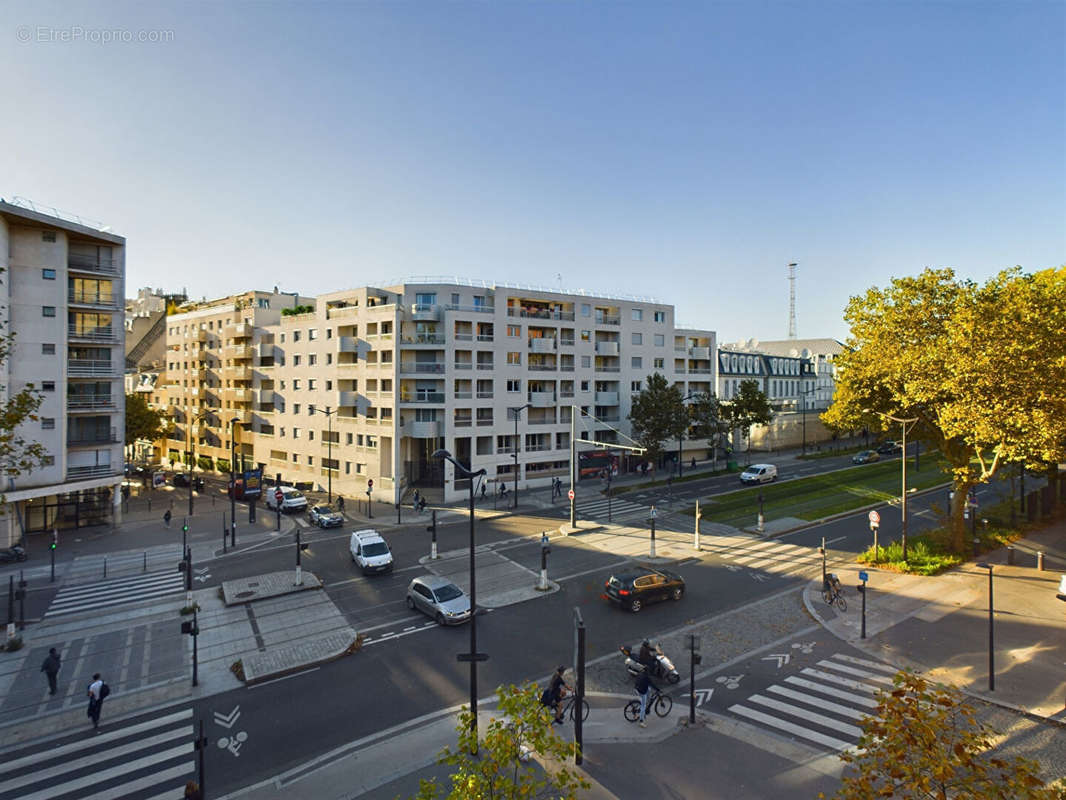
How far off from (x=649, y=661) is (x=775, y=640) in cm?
637

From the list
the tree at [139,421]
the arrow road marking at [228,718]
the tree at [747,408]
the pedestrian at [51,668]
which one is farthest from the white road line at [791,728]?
the tree at [139,421]

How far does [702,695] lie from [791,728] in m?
2.55

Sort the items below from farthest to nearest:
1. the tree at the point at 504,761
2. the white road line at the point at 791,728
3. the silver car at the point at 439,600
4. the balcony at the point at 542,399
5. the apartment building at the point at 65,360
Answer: the balcony at the point at 542,399
the apartment building at the point at 65,360
the silver car at the point at 439,600
the white road line at the point at 791,728
the tree at the point at 504,761

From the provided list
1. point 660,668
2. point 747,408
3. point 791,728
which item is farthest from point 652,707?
point 747,408

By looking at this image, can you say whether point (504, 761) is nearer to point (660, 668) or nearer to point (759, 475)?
point (660, 668)

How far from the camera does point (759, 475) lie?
50.3 metres

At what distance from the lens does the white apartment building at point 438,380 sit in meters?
45.3

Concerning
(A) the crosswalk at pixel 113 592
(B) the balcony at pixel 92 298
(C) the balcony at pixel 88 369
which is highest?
(B) the balcony at pixel 92 298

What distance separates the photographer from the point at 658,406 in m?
50.9

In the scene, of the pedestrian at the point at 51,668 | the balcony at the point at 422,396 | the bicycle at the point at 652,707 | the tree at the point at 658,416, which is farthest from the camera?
the tree at the point at 658,416

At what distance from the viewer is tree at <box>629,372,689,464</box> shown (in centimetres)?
5094

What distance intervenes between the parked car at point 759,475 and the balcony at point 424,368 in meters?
29.1

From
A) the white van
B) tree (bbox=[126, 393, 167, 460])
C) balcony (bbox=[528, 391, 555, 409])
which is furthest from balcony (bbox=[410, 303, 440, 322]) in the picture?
tree (bbox=[126, 393, 167, 460])

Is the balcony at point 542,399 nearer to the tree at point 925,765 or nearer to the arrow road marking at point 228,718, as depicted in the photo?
the arrow road marking at point 228,718
